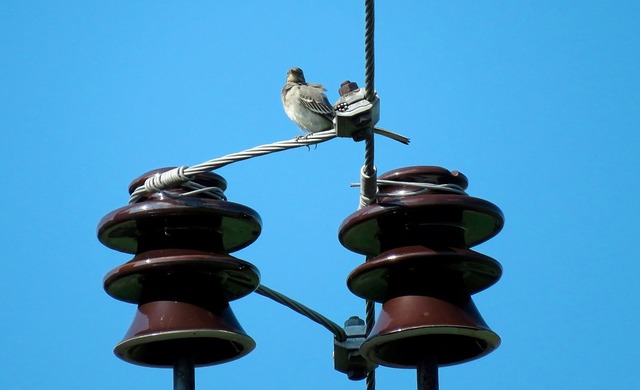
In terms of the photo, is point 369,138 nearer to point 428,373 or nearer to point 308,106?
point 428,373

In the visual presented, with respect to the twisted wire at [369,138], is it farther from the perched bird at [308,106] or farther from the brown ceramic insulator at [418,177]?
the perched bird at [308,106]

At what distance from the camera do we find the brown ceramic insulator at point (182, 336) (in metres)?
4.27

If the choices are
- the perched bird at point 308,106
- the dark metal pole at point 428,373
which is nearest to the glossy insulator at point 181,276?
the dark metal pole at point 428,373

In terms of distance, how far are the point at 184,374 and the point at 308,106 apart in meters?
6.52

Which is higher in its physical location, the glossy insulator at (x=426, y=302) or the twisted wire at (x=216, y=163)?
the twisted wire at (x=216, y=163)

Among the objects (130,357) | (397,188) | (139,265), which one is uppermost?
(397,188)

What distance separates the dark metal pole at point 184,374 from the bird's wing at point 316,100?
19.8 ft

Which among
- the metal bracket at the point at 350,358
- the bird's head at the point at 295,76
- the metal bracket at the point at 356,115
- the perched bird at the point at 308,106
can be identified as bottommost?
the metal bracket at the point at 350,358

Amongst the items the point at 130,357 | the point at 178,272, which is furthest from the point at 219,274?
the point at 130,357

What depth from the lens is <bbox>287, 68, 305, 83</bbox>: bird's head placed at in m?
11.8

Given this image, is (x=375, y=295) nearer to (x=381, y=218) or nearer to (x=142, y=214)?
(x=381, y=218)

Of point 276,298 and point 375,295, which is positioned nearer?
point 375,295

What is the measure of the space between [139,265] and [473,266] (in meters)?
1.26

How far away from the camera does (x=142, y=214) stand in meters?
4.44
